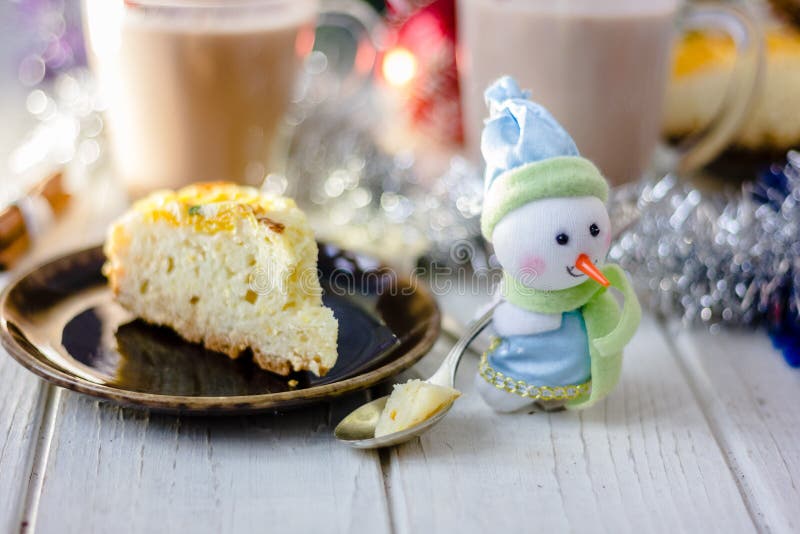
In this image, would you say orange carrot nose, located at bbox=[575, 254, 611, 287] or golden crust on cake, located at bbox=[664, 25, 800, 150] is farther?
golden crust on cake, located at bbox=[664, 25, 800, 150]

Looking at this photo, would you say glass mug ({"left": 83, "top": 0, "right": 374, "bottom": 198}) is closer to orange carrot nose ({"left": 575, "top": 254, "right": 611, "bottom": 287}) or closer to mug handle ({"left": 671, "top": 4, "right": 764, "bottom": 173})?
mug handle ({"left": 671, "top": 4, "right": 764, "bottom": 173})

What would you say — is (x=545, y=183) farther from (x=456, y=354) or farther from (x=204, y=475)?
(x=204, y=475)

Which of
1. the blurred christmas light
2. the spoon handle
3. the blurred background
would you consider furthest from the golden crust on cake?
the spoon handle

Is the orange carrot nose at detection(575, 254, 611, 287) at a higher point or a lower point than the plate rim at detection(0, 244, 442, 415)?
higher

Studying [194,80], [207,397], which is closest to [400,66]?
[194,80]

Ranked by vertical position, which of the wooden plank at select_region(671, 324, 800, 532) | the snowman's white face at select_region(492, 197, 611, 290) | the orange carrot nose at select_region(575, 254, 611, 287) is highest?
the snowman's white face at select_region(492, 197, 611, 290)

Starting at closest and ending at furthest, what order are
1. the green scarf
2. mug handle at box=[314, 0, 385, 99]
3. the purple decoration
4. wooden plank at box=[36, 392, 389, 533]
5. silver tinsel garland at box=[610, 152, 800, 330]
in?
wooden plank at box=[36, 392, 389, 533] → the green scarf → silver tinsel garland at box=[610, 152, 800, 330] → mug handle at box=[314, 0, 385, 99] → the purple decoration

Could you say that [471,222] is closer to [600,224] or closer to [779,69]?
[600,224]
